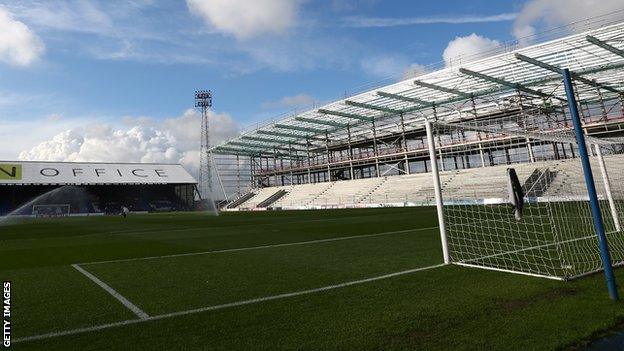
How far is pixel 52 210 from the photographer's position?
2128 inches

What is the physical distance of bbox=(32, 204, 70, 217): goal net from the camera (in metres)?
52.7

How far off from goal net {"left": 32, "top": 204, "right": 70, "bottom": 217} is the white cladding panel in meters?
4.41

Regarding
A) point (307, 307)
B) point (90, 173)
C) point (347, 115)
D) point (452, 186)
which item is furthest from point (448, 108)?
point (90, 173)

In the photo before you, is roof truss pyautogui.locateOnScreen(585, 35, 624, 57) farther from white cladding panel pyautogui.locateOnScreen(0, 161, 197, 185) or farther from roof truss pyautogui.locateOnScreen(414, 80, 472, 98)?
white cladding panel pyautogui.locateOnScreen(0, 161, 197, 185)

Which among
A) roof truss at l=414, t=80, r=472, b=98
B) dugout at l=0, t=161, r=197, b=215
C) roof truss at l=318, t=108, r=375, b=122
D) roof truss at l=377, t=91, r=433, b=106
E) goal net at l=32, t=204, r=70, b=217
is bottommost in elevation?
goal net at l=32, t=204, r=70, b=217

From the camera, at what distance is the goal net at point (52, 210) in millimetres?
52706

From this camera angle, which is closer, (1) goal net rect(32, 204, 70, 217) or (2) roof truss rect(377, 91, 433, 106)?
(2) roof truss rect(377, 91, 433, 106)

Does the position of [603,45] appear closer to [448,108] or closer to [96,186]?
[448,108]

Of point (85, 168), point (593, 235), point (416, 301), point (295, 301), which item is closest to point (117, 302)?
point (295, 301)

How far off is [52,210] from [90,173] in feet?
24.0

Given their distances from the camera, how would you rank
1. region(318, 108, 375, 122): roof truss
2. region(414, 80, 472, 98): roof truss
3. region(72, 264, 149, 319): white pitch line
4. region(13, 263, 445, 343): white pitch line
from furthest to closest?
region(318, 108, 375, 122): roof truss → region(414, 80, 472, 98): roof truss → region(72, 264, 149, 319): white pitch line → region(13, 263, 445, 343): white pitch line

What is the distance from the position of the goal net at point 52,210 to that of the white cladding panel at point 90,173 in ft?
14.5

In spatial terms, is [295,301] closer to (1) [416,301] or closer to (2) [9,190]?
(1) [416,301]

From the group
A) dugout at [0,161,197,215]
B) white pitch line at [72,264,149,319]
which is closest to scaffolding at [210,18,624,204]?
dugout at [0,161,197,215]
